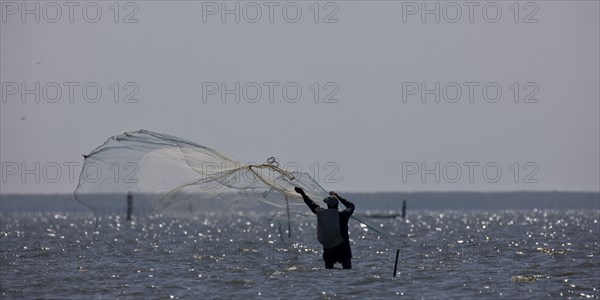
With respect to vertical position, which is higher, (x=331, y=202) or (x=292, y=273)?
(x=331, y=202)

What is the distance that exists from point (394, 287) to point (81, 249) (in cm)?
1899

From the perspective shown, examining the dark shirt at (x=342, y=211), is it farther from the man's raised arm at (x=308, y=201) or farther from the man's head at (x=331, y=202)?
the man's head at (x=331, y=202)

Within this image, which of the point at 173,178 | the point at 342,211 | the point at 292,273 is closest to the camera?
the point at 173,178

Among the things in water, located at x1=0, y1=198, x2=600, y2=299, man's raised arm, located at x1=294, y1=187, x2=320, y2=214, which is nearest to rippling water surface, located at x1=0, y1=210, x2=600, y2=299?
water, located at x1=0, y1=198, x2=600, y2=299

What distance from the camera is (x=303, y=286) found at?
27203 mm

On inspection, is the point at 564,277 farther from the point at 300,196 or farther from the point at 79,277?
the point at 79,277

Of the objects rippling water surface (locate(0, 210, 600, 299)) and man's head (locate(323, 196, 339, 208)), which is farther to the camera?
man's head (locate(323, 196, 339, 208))

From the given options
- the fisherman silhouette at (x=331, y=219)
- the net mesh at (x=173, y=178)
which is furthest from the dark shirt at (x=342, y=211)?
the net mesh at (x=173, y=178)

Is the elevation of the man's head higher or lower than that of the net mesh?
lower

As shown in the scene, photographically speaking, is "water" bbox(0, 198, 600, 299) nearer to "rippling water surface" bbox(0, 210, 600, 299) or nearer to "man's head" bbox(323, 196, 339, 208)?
"rippling water surface" bbox(0, 210, 600, 299)

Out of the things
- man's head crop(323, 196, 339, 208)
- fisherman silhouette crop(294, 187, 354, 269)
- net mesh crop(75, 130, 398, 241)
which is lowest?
fisherman silhouette crop(294, 187, 354, 269)

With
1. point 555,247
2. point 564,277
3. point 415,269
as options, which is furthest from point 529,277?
point 555,247

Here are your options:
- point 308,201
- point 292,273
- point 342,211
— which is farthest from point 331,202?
point 292,273

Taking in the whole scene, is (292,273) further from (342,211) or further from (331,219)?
(342,211)
